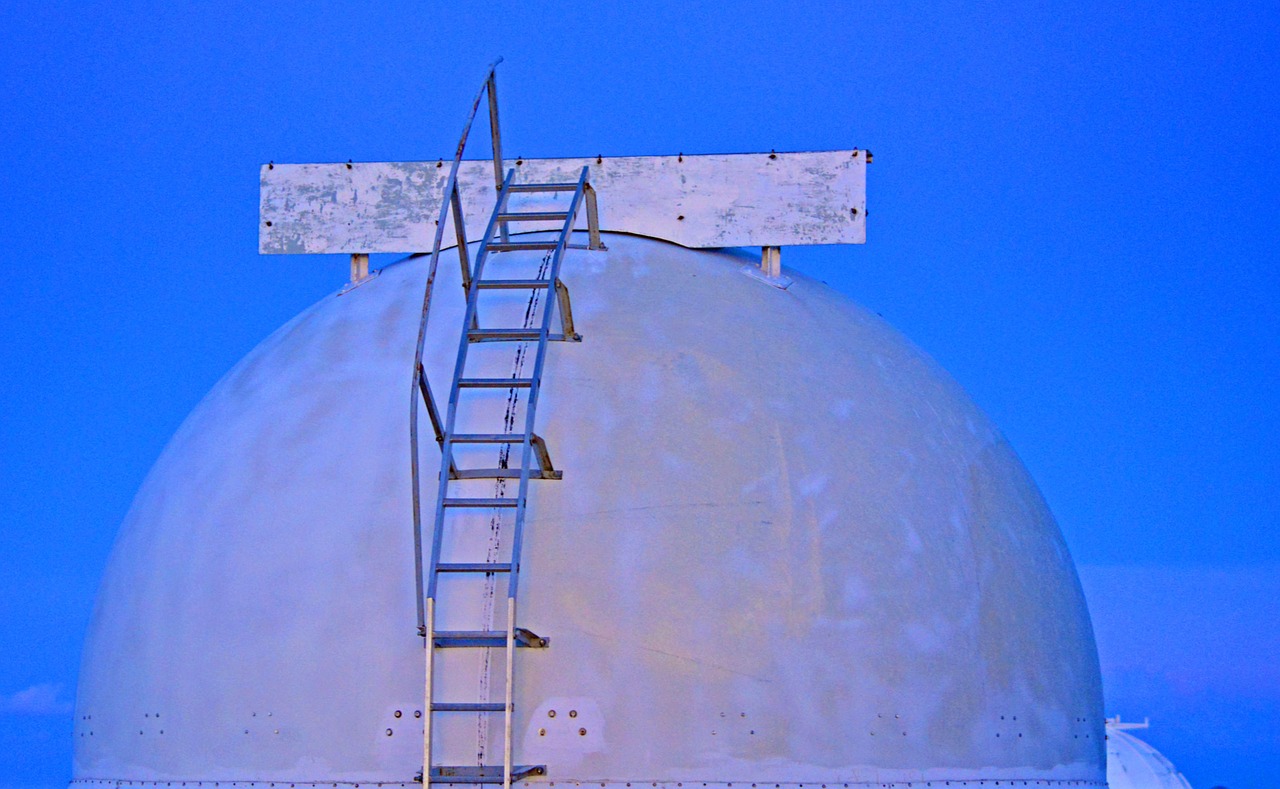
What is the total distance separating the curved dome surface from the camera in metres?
6.72

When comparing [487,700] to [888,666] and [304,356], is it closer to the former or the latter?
[888,666]

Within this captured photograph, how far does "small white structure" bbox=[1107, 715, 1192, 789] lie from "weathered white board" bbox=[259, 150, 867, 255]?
1657cm

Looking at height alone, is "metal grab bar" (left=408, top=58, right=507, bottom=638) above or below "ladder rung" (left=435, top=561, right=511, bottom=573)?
above

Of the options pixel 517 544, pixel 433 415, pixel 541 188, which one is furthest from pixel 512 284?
pixel 517 544

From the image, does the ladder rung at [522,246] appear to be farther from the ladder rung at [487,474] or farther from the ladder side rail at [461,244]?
the ladder rung at [487,474]

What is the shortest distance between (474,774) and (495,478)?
138cm

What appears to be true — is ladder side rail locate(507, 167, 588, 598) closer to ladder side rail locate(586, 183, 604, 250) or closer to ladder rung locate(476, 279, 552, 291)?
ladder rung locate(476, 279, 552, 291)

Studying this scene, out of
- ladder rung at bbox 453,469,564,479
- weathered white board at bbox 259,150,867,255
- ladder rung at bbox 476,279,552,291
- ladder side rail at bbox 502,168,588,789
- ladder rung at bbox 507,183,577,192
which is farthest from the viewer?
weathered white board at bbox 259,150,867,255

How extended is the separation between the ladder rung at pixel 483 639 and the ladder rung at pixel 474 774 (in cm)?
54

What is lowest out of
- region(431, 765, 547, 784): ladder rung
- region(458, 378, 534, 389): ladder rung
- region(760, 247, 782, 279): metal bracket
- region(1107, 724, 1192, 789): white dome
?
region(1107, 724, 1192, 789): white dome

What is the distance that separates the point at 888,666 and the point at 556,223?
3.56 m

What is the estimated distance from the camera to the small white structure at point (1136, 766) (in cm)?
2380

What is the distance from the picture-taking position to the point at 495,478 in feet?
23.2

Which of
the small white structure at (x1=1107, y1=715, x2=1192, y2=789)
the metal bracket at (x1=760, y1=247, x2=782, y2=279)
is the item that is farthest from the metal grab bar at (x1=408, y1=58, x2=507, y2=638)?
the small white structure at (x1=1107, y1=715, x2=1192, y2=789)
